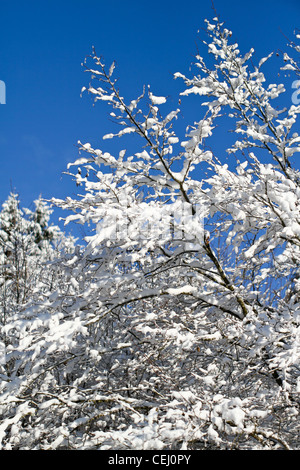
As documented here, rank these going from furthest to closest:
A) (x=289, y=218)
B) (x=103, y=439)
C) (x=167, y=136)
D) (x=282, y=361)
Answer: (x=167, y=136), (x=289, y=218), (x=103, y=439), (x=282, y=361)

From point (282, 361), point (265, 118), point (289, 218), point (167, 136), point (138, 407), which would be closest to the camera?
point (282, 361)

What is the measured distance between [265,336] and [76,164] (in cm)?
238

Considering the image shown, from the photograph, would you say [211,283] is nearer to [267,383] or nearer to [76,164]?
[267,383]

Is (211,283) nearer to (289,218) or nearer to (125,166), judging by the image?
(289,218)

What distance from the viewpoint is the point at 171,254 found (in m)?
3.68

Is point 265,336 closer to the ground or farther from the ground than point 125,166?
closer to the ground

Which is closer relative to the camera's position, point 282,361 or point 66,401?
point 282,361

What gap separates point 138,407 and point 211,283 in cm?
131

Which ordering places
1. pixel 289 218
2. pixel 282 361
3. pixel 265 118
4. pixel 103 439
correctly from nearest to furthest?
pixel 282 361 < pixel 103 439 < pixel 289 218 < pixel 265 118

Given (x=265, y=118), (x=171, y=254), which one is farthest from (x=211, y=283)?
(x=265, y=118)

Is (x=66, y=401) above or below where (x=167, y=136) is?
below
